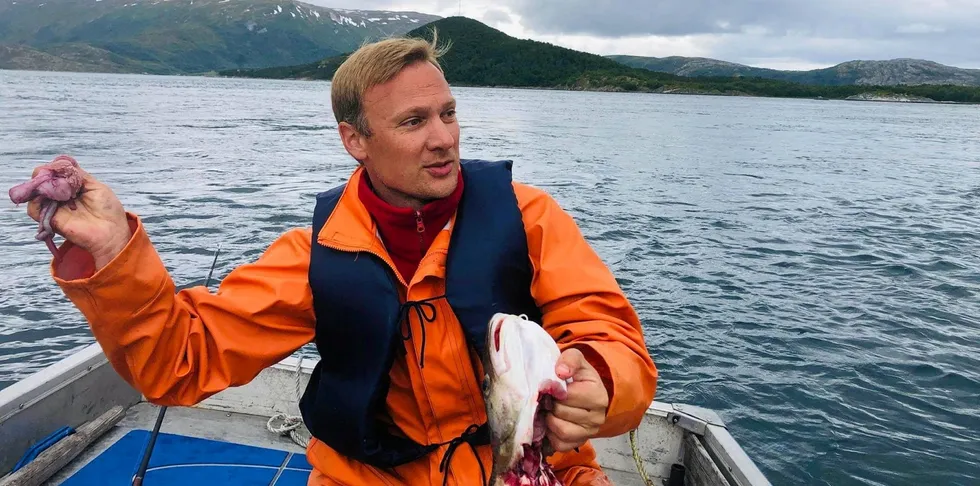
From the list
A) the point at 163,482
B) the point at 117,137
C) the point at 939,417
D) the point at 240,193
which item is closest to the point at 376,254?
the point at 163,482

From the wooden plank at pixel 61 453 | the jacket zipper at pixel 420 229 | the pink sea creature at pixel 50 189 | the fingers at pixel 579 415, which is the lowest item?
the wooden plank at pixel 61 453

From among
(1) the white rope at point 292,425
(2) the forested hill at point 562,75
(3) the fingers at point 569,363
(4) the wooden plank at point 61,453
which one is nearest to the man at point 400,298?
(3) the fingers at point 569,363

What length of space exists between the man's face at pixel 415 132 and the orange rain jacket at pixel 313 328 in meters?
0.24

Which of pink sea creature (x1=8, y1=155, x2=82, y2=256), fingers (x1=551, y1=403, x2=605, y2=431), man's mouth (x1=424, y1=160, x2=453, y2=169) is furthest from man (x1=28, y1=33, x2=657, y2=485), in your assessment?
pink sea creature (x1=8, y1=155, x2=82, y2=256)

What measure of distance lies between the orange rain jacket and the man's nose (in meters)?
0.39

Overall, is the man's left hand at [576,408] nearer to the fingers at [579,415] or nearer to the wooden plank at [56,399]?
the fingers at [579,415]

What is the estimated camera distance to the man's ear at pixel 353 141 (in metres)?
3.29

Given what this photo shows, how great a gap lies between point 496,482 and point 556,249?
109 centimetres

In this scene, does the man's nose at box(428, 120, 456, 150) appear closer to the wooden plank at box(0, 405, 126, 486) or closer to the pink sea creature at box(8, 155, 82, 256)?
the pink sea creature at box(8, 155, 82, 256)

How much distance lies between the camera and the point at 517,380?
2.27 m

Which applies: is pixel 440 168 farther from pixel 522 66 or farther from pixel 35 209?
pixel 522 66

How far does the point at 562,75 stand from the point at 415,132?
149064 mm

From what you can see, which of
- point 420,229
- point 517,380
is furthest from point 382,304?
point 517,380

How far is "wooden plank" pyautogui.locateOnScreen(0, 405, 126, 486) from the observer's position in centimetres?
416
